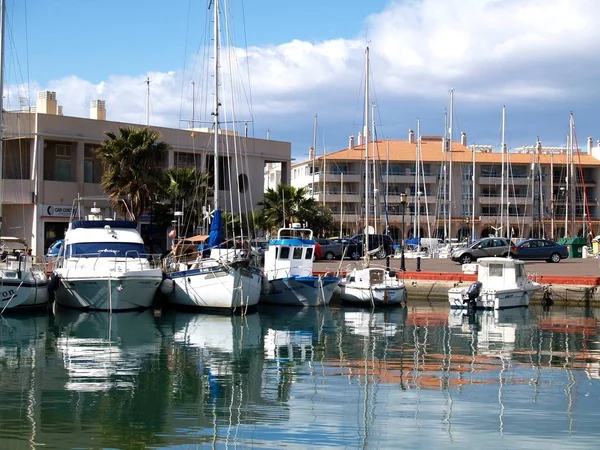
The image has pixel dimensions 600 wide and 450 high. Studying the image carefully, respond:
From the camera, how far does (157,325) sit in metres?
34.6

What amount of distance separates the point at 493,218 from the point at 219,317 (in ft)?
242

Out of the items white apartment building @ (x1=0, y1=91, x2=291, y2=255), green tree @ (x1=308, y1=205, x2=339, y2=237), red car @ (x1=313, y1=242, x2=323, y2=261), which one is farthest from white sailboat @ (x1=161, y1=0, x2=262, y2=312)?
green tree @ (x1=308, y1=205, x2=339, y2=237)

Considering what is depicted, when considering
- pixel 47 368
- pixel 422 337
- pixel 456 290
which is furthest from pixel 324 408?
pixel 456 290

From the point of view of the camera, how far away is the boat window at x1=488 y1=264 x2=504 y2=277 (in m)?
42.0

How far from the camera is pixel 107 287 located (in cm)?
3644

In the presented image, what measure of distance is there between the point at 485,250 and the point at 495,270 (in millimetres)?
14008

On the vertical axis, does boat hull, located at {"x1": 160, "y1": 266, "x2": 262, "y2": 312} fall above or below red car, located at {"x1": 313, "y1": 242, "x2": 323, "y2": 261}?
below

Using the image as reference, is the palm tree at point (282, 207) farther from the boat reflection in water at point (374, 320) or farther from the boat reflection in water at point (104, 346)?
the boat reflection in water at point (104, 346)

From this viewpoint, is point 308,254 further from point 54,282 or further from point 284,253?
point 54,282

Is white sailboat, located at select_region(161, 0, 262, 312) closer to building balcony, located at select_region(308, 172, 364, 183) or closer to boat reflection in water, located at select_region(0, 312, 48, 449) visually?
boat reflection in water, located at select_region(0, 312, 48, 449)

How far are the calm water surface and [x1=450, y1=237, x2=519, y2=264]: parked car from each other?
19.3 metres

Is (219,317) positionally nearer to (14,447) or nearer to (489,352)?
(489,352)

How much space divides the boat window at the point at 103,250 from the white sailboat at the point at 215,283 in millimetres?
1976

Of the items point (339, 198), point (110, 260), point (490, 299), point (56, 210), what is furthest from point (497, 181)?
point (110, 260)
